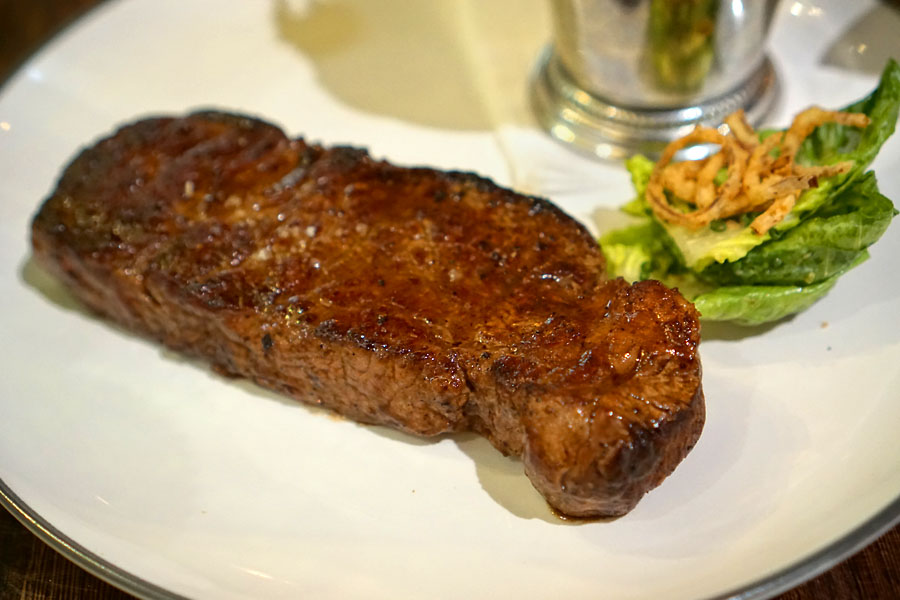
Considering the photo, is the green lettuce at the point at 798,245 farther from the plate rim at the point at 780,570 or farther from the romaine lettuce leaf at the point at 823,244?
the plate rim at the point at 780,570

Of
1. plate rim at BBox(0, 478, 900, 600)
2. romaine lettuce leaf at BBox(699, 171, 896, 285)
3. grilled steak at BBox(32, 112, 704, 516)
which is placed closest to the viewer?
plate rim at BBox(0, 478, 900, 600)

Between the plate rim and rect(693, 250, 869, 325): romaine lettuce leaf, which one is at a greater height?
rect(693, 250, 869, 325): romaine lettuce leaf

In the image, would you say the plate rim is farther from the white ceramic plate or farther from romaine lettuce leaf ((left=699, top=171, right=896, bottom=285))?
romaine lettuce leaf ((left=699, top=171, right=896, bottom=285))

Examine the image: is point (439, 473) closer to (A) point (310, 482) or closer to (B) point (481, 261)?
(A) point (310, 482)

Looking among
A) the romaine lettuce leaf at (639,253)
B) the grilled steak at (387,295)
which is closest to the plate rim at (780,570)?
the grilled steak at (387,295)

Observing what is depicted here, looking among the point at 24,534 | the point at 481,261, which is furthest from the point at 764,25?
the point at 24,534

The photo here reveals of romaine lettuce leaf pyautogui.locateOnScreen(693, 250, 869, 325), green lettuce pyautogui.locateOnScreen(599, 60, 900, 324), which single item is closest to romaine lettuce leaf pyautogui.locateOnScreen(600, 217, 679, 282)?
green lettuce pyautogui.locateOnScreen(599, 60, 900, 324)
